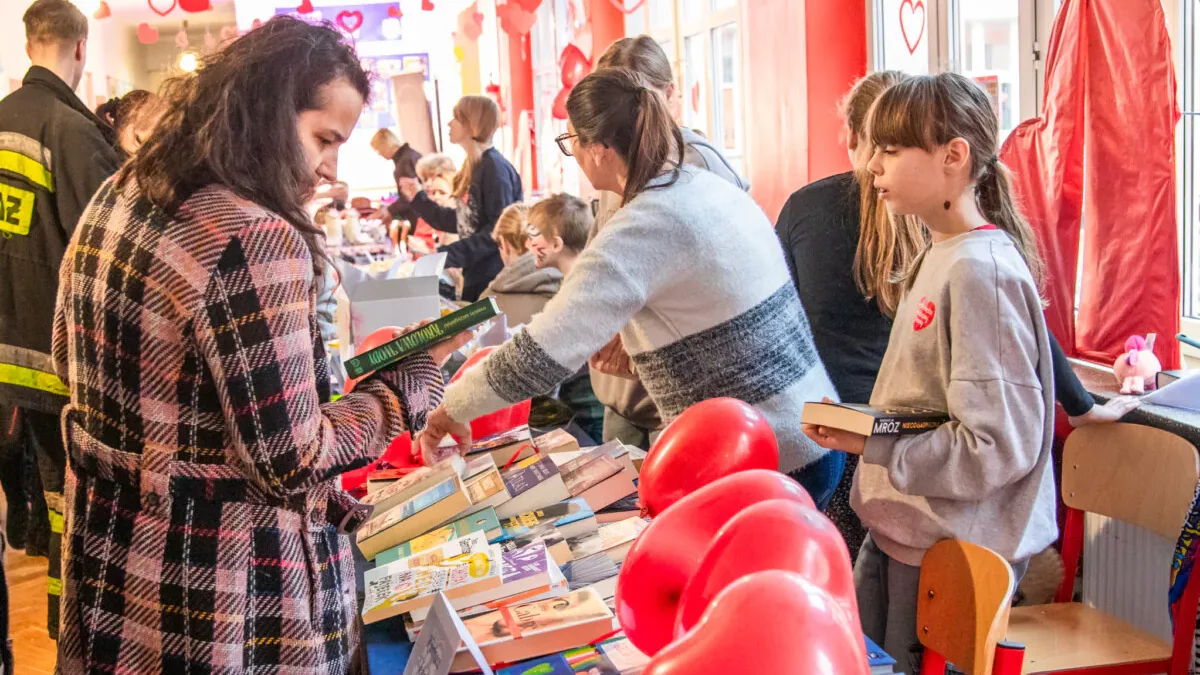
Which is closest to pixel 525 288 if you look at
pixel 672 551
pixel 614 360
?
pixel 614 360

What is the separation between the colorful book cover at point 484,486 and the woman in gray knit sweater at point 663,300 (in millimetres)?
90

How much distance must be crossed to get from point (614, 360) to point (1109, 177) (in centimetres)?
119

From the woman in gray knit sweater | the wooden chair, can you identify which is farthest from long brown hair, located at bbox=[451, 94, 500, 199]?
the wooden chair

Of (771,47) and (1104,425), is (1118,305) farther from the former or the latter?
(771,47)

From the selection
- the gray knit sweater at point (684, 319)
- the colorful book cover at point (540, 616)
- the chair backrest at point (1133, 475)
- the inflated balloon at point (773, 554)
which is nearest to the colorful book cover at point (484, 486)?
the gray knit sweater at point (684, 319)

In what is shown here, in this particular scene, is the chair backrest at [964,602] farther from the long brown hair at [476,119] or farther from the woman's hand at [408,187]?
the woman's hand at [408,187]

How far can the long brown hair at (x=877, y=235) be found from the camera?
2154 millimetres

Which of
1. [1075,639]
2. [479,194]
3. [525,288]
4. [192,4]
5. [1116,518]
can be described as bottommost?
[1075,639]

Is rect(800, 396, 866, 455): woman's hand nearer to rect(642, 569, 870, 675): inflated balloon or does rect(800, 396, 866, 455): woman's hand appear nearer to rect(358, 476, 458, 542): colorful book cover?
rect(358, 476, 458, 542): colorful book cover

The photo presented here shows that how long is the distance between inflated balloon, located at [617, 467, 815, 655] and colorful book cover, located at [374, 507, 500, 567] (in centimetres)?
69

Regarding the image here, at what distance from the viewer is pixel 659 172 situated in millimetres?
1848

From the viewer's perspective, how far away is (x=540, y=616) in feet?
4.99

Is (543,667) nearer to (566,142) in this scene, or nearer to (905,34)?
(566,142)

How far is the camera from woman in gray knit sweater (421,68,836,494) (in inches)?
69.1
